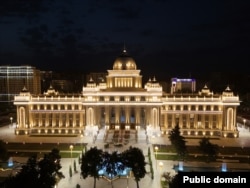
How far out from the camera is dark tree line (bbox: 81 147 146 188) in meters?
30.3

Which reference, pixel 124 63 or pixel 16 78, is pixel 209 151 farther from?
pixel 16 78

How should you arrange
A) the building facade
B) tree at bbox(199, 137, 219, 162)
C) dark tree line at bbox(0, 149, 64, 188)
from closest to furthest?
dark tree line at bbox(0, 149, 64, 188) → tree at bbox(199, 137, 219, 162) → the building facade

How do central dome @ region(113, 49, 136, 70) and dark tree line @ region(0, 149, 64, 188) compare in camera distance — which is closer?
dark tree line @ region(0, 149, 64, 188)

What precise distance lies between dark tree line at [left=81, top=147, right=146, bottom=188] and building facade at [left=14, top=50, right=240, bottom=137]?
2465 cm

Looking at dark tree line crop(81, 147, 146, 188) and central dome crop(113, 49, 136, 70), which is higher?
central dome crop(113, 49, 136, 70)

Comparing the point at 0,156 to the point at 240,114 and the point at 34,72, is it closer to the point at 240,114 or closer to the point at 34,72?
the point at 240,114

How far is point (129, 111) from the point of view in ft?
188

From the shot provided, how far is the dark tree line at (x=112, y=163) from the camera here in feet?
99.3

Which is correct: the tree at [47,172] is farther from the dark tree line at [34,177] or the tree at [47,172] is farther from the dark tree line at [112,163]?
the dark tree line at [112,163]
